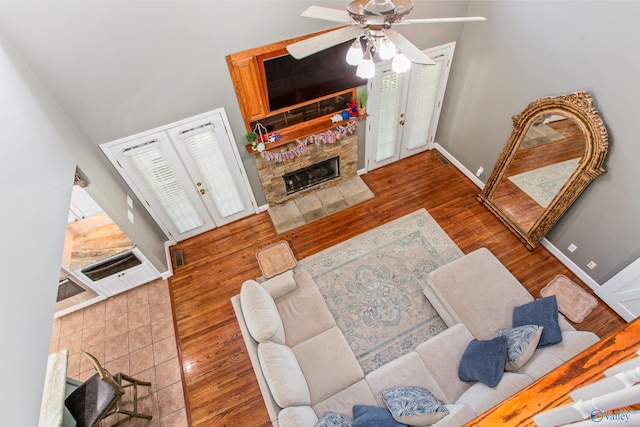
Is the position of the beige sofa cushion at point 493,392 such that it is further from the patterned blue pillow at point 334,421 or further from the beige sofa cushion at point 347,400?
the patterned blue pillow at point 334,421

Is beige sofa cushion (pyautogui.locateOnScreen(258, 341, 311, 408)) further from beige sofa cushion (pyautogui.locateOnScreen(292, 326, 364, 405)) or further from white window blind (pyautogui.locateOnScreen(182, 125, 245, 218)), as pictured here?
white window blind (pyautogui.locateOnScreen(182, 125, 245, 218))

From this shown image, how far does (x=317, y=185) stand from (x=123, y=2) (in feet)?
11.9

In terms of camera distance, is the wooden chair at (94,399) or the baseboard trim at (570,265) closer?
the wooden chair at (94,399)

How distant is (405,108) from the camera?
17.8 feet

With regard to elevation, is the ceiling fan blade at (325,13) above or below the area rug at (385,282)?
above

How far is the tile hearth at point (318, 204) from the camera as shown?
540 cm

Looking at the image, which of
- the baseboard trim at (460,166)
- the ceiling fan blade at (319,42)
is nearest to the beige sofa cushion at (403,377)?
the ceiling fan blade at (319,42)

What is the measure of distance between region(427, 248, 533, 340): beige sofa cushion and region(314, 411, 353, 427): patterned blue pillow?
1.72 m

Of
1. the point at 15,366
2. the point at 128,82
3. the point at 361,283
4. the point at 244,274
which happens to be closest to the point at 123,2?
the point at 128,82

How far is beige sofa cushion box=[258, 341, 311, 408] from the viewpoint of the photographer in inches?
112

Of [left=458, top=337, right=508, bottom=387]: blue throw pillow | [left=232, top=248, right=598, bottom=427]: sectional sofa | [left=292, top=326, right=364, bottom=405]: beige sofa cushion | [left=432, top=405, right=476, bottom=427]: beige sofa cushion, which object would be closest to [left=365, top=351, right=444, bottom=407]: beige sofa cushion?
[left=232, top=248, right=598, bottom=427]: sectional sofa

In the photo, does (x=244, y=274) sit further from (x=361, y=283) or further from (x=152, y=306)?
(x=361, y=283)

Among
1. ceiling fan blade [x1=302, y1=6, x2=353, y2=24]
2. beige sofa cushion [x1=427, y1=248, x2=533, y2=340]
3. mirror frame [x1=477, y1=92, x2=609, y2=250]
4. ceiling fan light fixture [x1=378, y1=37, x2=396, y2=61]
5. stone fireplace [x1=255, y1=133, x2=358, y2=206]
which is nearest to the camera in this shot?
ceiling fan light fixture [x1=378, y1=37, x2=396, y2=61]

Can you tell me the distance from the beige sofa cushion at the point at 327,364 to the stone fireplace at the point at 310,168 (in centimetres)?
265
